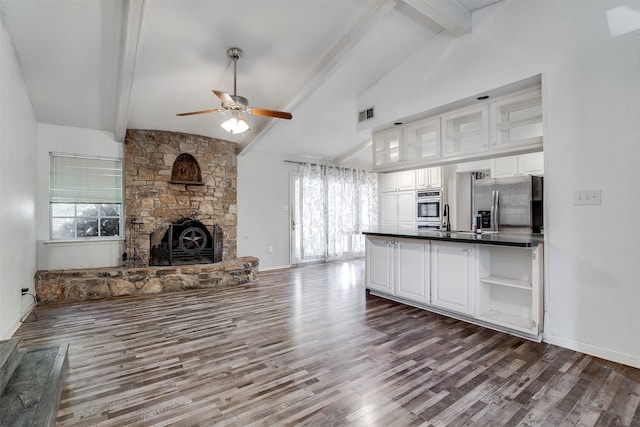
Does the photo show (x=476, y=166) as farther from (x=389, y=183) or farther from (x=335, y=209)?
(x=335, y=209)

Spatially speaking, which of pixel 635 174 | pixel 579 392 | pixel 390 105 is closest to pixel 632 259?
pixel 635 174

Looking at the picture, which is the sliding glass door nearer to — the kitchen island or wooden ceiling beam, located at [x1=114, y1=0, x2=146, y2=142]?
the kitchen island

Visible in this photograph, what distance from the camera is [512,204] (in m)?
4.49

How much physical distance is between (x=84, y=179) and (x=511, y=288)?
6216 mm

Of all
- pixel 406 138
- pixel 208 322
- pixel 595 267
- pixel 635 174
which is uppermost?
pixel 406 138

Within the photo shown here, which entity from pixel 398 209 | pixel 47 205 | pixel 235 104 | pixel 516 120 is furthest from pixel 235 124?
pixel 398 209

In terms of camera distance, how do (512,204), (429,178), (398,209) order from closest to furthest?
(512,204), (429,178), (398,209)

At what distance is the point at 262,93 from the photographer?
4.32 metres

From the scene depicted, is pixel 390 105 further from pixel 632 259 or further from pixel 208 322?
pixel 208 322

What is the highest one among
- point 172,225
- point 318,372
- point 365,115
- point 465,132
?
point 365,115

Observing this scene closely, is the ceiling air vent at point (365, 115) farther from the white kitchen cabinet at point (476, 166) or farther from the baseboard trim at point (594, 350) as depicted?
the baseboard trim at point (594, 350)

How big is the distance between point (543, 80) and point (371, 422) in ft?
10.5

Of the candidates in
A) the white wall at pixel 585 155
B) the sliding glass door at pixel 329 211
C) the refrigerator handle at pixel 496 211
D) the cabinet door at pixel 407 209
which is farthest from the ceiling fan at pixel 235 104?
the cabinet door at pixel 407 209

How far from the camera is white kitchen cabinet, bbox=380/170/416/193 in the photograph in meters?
6.67
